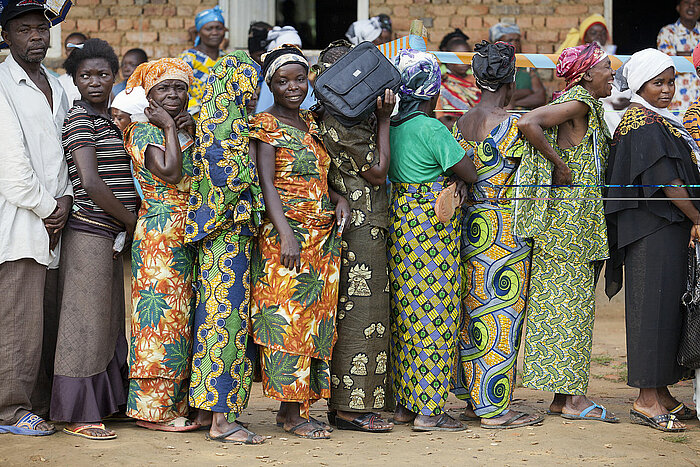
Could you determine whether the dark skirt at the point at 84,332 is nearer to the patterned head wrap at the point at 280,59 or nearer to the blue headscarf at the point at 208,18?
the patterned head wrap at the point at 280,59

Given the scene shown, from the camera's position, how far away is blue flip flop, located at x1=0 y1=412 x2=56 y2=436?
4.87 meters

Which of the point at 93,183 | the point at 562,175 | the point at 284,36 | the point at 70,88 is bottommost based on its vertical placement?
the point at 93,183

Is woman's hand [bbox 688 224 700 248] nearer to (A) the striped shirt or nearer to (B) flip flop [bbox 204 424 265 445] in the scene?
(B) flip flop [bbox 204 424 265 445]

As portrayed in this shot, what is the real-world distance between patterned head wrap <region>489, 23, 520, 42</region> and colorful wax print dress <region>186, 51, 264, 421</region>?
5.13 m

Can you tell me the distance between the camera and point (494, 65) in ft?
17.3

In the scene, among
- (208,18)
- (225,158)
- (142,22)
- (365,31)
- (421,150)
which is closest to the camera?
(225,158)

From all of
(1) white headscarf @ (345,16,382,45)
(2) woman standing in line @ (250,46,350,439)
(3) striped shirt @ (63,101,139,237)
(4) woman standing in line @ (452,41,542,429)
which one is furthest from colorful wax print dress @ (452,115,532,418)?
(1) white headscarf @ (345,16,382,45)

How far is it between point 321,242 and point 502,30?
5288 mm

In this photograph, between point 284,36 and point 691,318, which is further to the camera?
point 284,36

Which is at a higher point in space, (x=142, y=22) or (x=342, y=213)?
(x=142, y=22)

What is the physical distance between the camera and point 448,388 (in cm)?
529

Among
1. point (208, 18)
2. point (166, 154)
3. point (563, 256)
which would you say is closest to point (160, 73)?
point (166, 154)

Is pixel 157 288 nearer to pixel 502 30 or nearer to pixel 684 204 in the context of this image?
pixel 684 204

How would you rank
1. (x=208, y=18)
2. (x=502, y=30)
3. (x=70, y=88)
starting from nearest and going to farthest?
(x=70, y=88) → (x=208, y=18) → (x=502, y=30)
